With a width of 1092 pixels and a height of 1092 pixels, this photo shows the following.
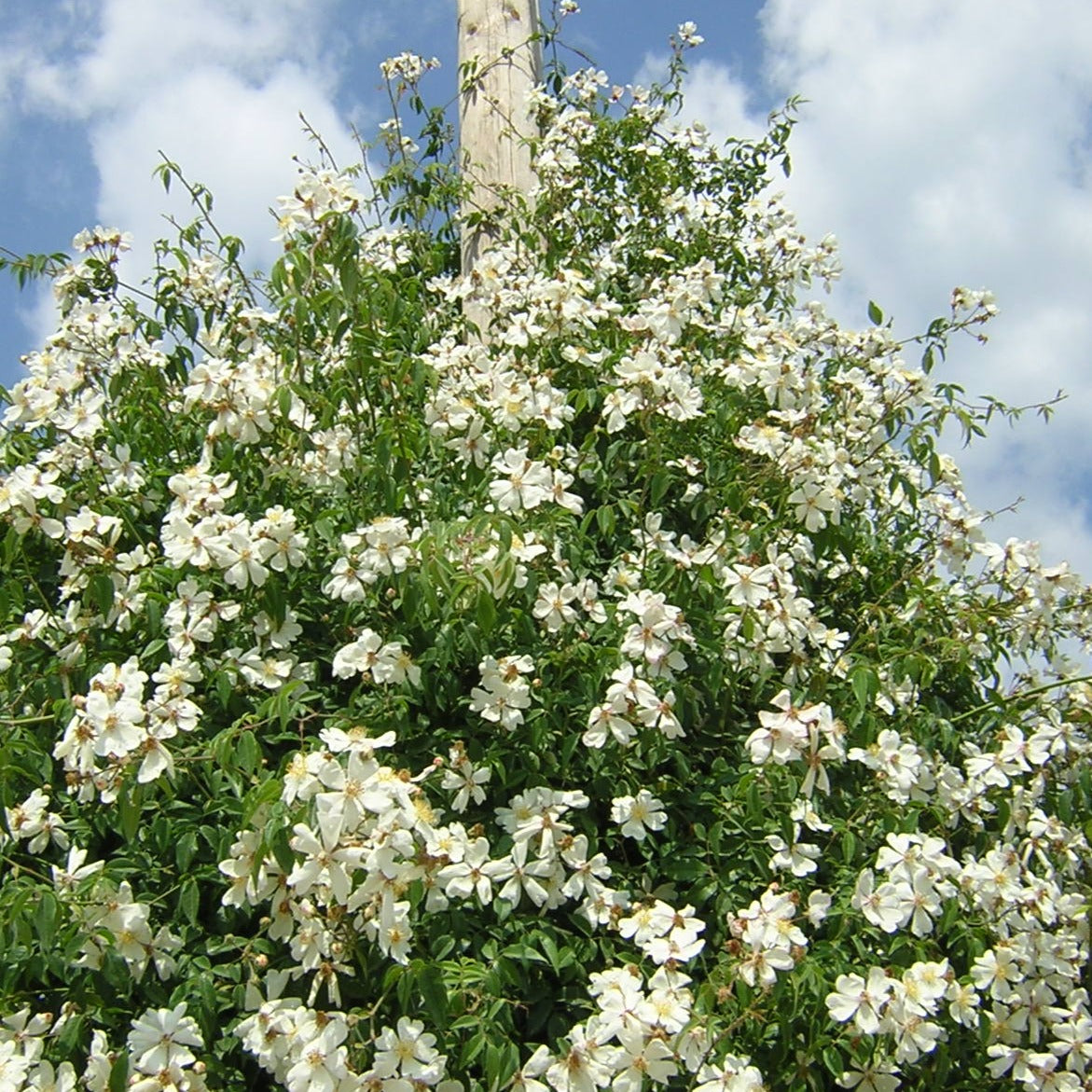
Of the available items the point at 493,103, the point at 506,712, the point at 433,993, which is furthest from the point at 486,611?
the point at 493,103

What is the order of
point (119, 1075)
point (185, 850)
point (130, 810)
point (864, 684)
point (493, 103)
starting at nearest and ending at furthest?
point (119, 1075), point (130, 810), point (185, 850), point (864, 684), point (493, 103)

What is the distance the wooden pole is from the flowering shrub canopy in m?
0.88

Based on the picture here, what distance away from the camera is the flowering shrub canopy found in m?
2.05

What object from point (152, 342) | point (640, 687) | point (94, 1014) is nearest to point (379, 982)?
point (94, 1014)

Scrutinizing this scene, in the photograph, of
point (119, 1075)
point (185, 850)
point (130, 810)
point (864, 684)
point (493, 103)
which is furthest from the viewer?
point (493, 103)

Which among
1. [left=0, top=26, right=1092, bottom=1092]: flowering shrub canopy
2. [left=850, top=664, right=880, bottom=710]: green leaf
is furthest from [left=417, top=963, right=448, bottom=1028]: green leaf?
[left=850, top=664, right=880, bottom=710]: green leaf

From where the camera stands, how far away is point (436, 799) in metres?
2.33

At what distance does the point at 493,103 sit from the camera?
423 centimetres

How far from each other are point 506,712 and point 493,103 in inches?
102

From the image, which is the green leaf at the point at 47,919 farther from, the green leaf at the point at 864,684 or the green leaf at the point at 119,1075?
the green leaf at the point at 864,684

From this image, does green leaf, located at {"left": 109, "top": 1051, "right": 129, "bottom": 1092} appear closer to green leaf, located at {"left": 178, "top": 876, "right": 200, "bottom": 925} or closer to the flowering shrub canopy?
the flowering shrub canopy

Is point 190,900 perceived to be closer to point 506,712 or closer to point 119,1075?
point 119,1075

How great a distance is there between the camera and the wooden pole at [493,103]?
4.08 m

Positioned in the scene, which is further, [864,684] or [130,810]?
[864,684]
